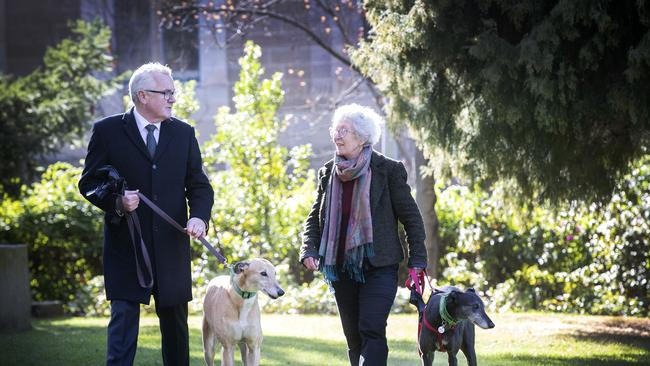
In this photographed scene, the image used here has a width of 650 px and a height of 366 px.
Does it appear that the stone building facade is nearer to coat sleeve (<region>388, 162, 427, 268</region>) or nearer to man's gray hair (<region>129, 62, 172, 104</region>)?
coat sleeve (<region>388, 162, 427, 268</region>)

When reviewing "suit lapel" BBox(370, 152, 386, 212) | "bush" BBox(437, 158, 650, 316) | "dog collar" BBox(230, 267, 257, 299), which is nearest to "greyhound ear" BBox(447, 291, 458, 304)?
"suit lapel" BBox(370, 152, 386, 212)

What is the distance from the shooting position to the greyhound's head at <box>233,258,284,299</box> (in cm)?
578

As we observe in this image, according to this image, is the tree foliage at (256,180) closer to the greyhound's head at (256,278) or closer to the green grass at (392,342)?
the green grass at (392,342)

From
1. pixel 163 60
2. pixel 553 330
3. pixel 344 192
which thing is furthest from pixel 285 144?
pixel 344 192

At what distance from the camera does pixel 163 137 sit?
537cm

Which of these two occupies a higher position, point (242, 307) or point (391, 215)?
point (391, 215)

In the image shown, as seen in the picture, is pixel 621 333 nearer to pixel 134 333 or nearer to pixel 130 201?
pixel 134 333

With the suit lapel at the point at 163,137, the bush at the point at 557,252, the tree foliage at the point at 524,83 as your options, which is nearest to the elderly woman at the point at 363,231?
the suit lapel at the point at 163,137

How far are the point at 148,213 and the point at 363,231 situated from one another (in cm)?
126

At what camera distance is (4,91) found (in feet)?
46.3

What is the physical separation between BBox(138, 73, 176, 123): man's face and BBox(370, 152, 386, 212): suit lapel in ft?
4.13

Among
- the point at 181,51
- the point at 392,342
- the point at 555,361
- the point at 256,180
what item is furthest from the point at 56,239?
the point at 555,361

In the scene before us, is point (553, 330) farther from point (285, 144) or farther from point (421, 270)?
point (285, 144)

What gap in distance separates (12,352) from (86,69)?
7.99m
